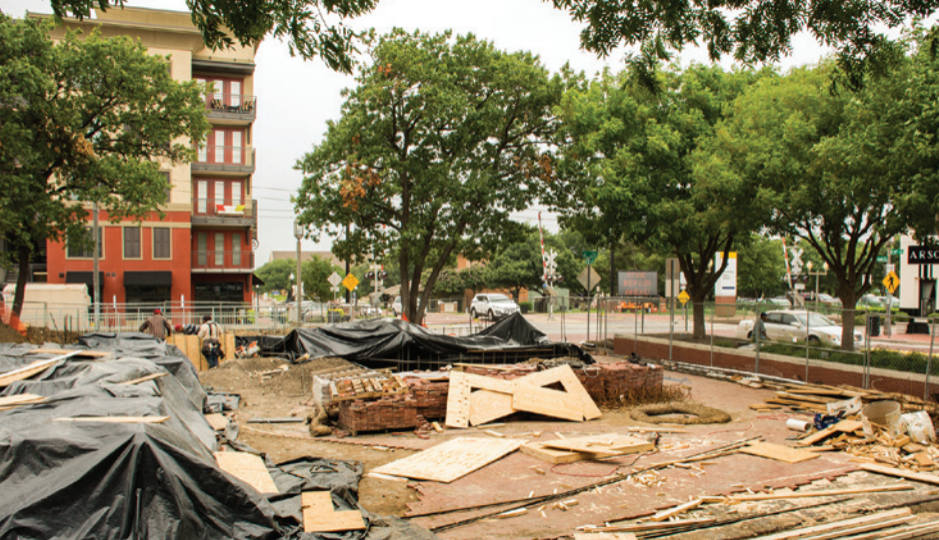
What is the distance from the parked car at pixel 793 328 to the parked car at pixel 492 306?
1703 cm

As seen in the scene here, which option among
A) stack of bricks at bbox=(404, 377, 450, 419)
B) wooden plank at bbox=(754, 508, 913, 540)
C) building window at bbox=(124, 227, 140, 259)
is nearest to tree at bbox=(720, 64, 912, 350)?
wooden plank at bbox=(754, 508, 913, 540)

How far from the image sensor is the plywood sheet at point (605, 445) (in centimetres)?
1023

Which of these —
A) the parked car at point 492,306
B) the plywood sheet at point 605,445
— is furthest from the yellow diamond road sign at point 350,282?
the plywood sheet at point 605,445

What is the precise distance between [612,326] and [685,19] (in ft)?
79.5

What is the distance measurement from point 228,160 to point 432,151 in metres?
23.0

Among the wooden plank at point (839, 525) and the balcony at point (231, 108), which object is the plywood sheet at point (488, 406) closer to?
the wooden plank at point (839, 525)

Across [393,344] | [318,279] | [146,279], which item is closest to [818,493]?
[393,344]

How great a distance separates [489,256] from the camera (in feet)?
A: 96.1

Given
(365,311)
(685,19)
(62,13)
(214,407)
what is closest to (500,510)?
(685,19)

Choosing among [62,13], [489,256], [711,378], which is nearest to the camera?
[62,13]

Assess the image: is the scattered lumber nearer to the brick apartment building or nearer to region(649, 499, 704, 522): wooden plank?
region(649, 499, 704, 522): wooden plank

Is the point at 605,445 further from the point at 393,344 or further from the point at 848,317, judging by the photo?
the point at 848,317

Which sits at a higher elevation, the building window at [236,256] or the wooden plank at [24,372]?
the building window at [236,256]

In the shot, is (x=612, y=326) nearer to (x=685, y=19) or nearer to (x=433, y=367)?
(x=433, y=367)
